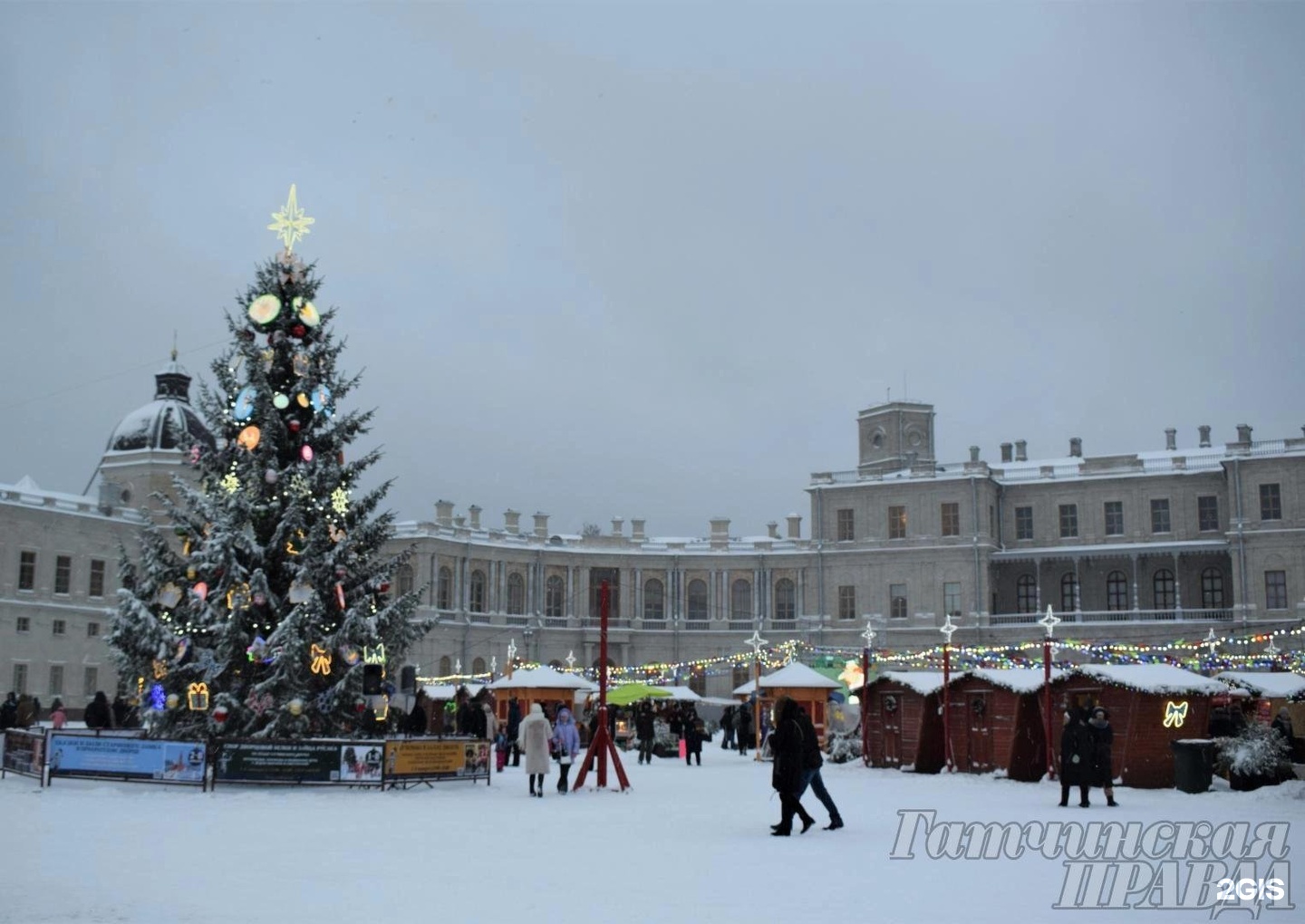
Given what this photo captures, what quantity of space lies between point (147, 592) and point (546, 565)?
43605 millimetres

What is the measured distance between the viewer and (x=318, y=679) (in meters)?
20.1

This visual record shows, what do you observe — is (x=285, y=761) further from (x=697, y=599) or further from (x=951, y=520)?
(x=697, y=599)

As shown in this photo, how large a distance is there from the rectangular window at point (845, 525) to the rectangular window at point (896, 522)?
193cm

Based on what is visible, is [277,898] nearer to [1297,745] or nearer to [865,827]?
[865,827]

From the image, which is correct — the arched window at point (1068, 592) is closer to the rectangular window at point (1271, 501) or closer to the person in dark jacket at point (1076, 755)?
the rectangular window at point (1271, 501)

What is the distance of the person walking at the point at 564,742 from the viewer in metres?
19.0

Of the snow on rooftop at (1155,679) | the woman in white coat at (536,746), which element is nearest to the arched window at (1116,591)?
the snow on rooftop at (1155,679)

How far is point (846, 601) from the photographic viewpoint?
59.9 meters

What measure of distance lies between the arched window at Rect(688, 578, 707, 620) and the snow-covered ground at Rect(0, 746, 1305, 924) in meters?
46.1

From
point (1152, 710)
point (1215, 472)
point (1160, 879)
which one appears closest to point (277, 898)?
point (1160, 879)

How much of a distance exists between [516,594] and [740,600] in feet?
35.8

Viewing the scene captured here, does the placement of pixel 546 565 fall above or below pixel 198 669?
above

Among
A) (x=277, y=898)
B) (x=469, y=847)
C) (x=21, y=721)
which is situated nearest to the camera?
(x=277, y=898)

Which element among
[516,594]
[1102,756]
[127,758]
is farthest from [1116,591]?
[127,758]
